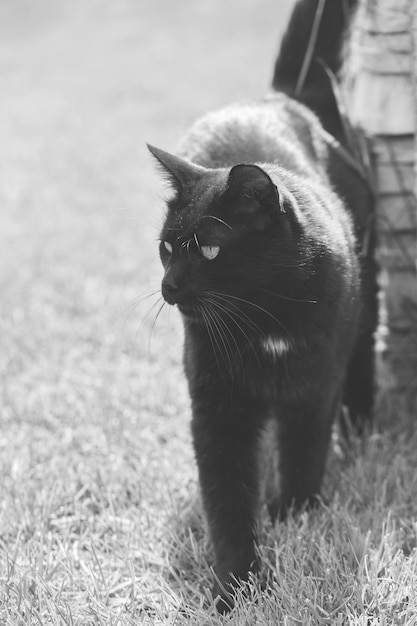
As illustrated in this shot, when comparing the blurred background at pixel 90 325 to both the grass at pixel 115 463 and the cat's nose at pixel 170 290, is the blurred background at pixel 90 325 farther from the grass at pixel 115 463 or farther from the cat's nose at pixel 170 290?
the cat's nose at pixel 170 290

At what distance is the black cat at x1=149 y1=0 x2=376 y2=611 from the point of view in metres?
1.69

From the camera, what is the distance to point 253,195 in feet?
5.33

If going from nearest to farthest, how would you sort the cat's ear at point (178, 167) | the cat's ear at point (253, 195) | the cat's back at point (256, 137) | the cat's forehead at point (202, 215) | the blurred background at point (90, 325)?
the cat's ear at point (253, 195) → the cat's forehead at point (202, 215) → the cat's ear at point (178, 167) → the blurred background at point (90, 325) → the cat's back at point (256, 137)

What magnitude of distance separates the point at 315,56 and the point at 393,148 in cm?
45

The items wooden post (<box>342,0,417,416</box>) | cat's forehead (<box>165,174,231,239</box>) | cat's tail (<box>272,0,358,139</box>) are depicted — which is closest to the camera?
cat's forehead (<box>165,174,231,239</box>)

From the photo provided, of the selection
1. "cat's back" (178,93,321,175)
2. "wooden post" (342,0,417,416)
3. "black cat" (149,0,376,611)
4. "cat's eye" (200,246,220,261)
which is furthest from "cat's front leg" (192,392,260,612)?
"wooden post" (342,0,417,416)

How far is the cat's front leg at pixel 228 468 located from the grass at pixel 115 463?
84mm

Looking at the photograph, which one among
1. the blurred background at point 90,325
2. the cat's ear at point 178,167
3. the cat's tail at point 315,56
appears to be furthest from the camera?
the cat's tail at point 315,56

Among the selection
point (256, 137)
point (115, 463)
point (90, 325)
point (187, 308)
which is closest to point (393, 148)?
point (256, 137)

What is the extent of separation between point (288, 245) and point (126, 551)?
0.92m

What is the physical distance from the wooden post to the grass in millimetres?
348

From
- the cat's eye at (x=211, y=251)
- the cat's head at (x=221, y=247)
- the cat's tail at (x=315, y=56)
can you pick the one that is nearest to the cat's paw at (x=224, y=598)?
the cat's head at (x=221, y=247)

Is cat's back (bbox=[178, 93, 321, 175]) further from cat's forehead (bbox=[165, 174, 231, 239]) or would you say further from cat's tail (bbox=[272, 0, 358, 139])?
cat's forehead (bbox=[165, 174, 231, 239])

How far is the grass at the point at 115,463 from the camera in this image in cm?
172
